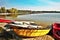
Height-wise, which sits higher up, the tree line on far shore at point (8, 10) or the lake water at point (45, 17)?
the tree line on far shore at point (8, 10)

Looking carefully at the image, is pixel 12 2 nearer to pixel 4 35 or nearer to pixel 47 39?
pixel 4 35

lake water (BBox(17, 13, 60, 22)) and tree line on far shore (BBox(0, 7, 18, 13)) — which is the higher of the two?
tree line on far shore (BBox(0, 7, 18, 13))

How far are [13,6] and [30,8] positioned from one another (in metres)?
0.17

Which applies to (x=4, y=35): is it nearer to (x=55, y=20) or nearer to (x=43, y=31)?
(x=43, y=31)

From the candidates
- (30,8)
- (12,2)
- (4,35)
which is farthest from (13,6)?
(4,35)

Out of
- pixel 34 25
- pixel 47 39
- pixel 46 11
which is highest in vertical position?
pixel 46 11

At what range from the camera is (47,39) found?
1914 millimetres

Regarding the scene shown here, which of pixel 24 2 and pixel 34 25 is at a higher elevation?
pixel 24 2

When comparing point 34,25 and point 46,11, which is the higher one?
point 46,11

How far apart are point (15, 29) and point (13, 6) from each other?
0.23m

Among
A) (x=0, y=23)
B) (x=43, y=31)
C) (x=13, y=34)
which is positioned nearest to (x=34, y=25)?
(x=43, y=31)

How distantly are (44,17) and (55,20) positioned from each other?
109mm

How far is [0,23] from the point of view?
194 cm

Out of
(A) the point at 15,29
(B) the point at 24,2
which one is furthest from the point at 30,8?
(A) the point at 15,29
